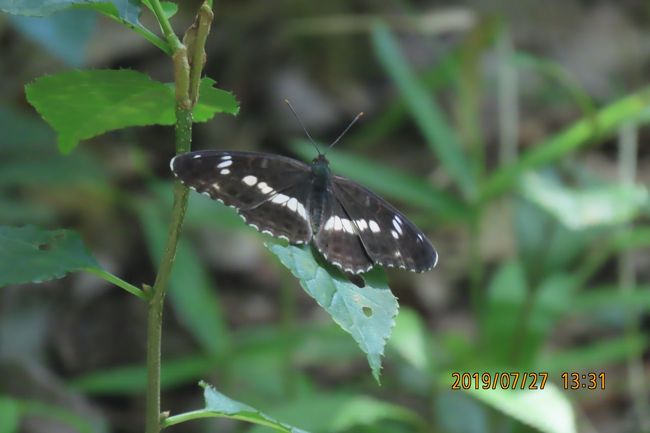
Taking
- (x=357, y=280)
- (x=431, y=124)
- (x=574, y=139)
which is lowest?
(x=357, y=280)

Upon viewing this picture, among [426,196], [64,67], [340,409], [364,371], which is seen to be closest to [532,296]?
[426,196]

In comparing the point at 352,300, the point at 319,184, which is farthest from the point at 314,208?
the point at 352,300

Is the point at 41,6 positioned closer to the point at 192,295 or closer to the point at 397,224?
the point at 397,224

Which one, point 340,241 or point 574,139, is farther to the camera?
point 574,139

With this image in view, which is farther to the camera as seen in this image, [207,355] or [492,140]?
[492,140]

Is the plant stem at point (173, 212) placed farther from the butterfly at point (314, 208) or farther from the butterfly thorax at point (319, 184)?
the butterfly thorax at point (319, 184)

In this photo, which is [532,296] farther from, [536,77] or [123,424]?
[536,77]

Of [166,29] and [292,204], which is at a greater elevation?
[292,204]
